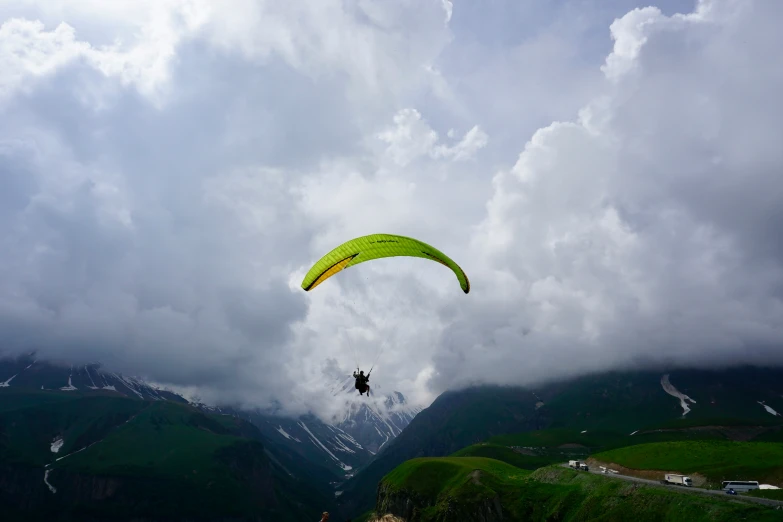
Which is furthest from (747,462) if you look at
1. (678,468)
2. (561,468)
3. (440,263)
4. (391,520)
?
(391,520)

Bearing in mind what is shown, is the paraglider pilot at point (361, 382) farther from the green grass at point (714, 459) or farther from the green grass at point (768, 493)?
the green grass at point (714, 459)

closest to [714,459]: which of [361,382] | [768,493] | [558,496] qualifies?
[558,496]

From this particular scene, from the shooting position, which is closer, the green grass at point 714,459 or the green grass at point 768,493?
the green grass at point 768,493

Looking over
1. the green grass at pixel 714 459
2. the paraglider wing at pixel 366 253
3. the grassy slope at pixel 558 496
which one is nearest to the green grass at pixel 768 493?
the grassy slope at pixel 558 496

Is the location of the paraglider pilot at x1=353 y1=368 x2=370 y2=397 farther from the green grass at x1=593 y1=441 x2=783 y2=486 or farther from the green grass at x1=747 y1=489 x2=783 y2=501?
the green grass at x1=593 y1=441 x2=783 y2=486

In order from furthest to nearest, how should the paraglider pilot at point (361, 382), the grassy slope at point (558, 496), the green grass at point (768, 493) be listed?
the green grass at point (768, 493) < the grassy slope at point (558, 496) < the paraglider pilot at point (361, 382)
